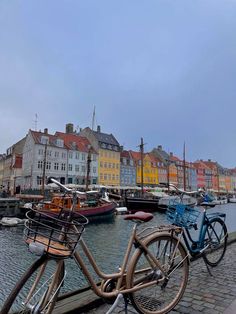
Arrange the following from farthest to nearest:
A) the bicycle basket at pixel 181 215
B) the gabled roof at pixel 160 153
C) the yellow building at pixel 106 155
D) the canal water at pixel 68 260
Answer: the gabled roof at pixel 160 153
the yellow building at pixel 106 155
the canal water at pixel 68 260
the bicycle basket at pixel 181 215

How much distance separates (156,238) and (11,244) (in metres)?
14.4

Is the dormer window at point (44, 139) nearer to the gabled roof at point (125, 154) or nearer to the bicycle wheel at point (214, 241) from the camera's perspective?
the gabled roof at point (125, 154)

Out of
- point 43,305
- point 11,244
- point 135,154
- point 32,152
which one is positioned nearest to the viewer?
point 43,305

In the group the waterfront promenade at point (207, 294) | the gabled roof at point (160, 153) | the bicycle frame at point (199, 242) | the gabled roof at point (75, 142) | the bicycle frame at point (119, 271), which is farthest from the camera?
the gabled roof at point (160, 153)

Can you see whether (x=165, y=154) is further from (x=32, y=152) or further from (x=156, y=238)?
(x=156, y=238)

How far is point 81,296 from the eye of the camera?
12.6ft

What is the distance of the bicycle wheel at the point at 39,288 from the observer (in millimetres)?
2598

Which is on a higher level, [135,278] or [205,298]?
[135,278]

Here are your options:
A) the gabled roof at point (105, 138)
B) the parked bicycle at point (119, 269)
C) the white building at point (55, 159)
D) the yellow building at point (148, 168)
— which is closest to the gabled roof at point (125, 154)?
the yellow building at point (148, 168)

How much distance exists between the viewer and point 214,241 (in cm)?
547

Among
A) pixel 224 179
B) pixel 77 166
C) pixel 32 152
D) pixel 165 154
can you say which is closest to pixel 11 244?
pixel 32 152

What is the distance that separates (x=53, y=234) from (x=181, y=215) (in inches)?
94.4

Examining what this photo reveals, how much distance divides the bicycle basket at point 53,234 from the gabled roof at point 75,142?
58.3 metres

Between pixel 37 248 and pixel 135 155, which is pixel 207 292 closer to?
pixel 37 248
